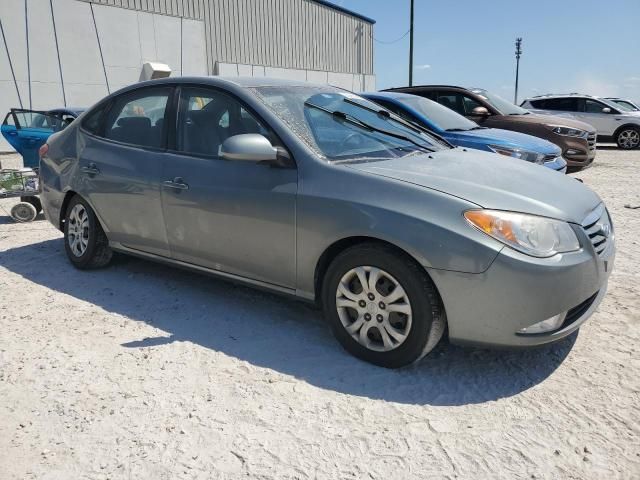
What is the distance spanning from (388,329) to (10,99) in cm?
1756

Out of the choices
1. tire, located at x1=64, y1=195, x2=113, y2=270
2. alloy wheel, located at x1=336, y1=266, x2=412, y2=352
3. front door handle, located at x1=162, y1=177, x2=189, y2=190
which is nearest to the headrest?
front door handle, located at x1=162, y1=177, x2=189, y2=190

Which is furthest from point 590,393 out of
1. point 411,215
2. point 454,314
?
point 411,215

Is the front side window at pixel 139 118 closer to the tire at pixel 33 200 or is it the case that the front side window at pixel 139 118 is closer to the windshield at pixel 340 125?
the windshield at pixel 340 125

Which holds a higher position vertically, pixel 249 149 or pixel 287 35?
pixel 287 35

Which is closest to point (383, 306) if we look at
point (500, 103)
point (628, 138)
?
point (500, 103)

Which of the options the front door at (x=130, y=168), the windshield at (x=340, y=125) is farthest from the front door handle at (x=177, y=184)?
the windshield at (x=340, y=125)

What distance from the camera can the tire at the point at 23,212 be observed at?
6.80 m

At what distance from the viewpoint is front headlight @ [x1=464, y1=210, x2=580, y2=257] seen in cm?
268

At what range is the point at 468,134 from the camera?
6.87m

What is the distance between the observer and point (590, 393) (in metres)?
2.81

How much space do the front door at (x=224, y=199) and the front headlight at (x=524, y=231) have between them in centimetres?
111

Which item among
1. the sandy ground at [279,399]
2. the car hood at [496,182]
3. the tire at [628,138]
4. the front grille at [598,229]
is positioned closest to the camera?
the sandy ground at [279,399]

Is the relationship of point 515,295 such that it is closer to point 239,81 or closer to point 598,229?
point 598,229

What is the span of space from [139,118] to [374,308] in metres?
2.56
